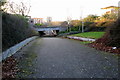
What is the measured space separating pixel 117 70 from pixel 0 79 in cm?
361

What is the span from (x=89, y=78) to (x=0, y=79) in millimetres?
2439

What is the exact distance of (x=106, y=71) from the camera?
4617 mm

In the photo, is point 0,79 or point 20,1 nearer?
point 0,79

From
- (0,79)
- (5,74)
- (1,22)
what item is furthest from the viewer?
(1,22)

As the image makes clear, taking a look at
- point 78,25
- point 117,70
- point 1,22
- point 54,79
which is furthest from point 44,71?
point 78,25

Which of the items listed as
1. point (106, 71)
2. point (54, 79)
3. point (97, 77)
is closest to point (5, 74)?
point (54, 79)

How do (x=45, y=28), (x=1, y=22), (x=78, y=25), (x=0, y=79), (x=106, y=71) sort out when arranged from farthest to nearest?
(x=45, y=28)
(x=78, y=25)
(x=1, y=22)
(x=106, y=71)
(x=0, y=79)

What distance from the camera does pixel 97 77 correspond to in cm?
406

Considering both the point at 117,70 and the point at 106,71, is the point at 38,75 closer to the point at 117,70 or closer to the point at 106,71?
the point at 106,71

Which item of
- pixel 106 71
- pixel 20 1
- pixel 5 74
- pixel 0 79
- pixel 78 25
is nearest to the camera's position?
pixel 0 79

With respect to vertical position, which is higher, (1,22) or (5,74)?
(1,22)

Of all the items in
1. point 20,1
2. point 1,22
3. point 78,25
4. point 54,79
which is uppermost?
point 20,1

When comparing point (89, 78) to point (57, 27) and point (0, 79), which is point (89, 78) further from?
point (57, 27)

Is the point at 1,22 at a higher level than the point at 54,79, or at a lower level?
higher
